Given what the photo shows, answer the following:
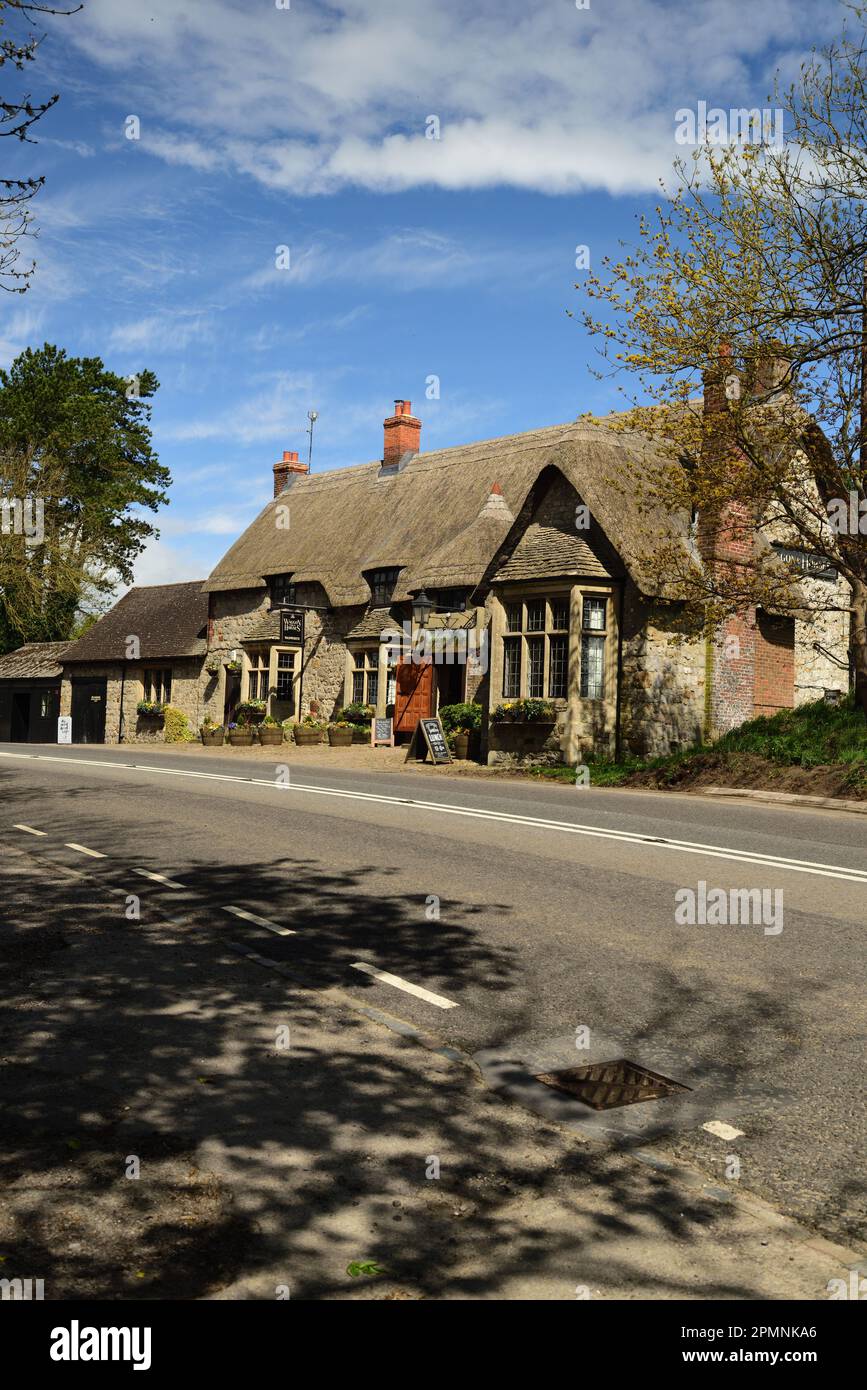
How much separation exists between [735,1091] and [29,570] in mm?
43296

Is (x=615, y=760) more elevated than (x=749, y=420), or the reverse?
(x=749, y=420)

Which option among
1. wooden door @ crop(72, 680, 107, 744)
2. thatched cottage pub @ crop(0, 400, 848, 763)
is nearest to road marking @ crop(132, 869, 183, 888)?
thatched cottage pub @ crop(0, 400, 848, 763)

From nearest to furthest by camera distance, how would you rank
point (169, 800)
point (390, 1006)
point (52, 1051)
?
1. point (52, 1051)
2. point (390, 1006)
3. point (169, 800)

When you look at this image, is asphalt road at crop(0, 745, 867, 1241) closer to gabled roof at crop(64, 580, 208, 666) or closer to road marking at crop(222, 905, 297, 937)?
road marking at crop(222, 905, 297, 937)

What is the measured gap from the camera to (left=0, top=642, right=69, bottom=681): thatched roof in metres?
48.6

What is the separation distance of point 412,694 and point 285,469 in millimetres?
16581

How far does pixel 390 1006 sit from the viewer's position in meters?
5.88

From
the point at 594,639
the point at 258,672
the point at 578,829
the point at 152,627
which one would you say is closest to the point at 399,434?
the point at 258,672

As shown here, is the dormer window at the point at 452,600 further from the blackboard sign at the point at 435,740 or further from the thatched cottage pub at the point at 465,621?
the blackboard sign at the point at 435,740

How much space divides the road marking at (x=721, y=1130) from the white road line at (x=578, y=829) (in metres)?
5.72

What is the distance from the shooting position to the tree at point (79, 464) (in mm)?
52500

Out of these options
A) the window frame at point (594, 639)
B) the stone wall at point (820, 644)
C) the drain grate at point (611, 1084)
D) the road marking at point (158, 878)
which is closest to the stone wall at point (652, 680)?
the window frame at point (594, 639)

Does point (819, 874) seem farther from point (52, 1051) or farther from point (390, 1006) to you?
point (52, 1051)
